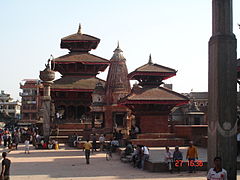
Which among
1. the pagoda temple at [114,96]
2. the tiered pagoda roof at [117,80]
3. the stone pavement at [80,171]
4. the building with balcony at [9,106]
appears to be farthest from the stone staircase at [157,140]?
the building with balcony at [9,106]

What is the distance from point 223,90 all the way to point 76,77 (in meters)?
30.4

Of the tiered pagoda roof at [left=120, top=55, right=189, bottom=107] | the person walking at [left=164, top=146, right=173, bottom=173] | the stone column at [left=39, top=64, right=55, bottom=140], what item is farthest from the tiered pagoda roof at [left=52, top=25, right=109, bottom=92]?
the person walking at [left=164, top=146, right=173, bottom=173]

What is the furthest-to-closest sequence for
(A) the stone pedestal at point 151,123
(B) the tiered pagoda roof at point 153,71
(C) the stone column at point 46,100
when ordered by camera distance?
(C) the stone column at point 46,100 → (B) the tiered pagoda roof at point 153,71 → (A) the stone pedestal at point 151,123

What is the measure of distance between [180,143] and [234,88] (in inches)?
716

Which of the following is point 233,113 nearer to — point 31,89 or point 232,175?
point 232,175

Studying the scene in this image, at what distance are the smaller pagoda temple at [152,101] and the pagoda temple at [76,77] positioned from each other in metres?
8.17

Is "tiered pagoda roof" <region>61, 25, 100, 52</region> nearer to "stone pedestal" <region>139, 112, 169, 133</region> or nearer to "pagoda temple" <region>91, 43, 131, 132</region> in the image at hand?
"pagoda temple" <region>91, 43, 131, 132</region>

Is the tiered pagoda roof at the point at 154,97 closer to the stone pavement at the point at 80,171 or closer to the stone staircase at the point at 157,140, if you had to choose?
the stone staircase at the point at 157,140

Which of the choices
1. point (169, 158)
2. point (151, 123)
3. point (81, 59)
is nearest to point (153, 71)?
point (151, 123)

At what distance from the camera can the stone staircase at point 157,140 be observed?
2633cm

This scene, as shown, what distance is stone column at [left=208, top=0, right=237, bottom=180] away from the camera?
9109 mm

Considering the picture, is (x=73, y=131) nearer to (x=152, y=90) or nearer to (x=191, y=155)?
(x=152, y=90)

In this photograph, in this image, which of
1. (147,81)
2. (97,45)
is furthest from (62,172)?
(97,45)

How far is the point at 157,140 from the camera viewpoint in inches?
1050
